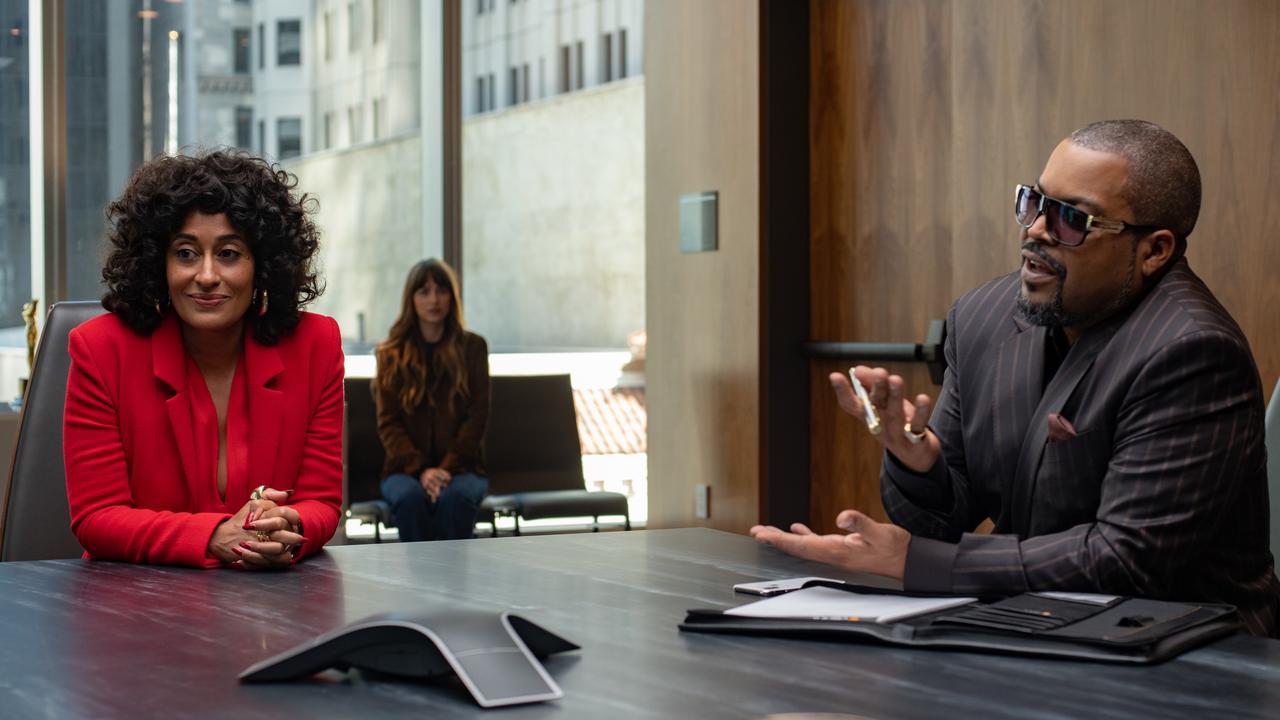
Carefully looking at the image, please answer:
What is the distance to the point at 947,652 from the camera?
1243mm

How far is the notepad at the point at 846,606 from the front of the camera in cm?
133

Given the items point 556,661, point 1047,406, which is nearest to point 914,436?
point 1047,406

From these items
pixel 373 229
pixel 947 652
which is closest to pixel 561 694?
pixel 947 652

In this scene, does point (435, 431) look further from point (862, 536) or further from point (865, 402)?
point (862, 536)

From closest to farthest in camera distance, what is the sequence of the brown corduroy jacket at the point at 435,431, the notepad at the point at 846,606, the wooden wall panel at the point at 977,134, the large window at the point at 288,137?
the notepad at the point at 846,606, the wooden wall panel at the point at 977,134, the brown corduroy jacket at the point at 435,431, the large window at the point at 288,137

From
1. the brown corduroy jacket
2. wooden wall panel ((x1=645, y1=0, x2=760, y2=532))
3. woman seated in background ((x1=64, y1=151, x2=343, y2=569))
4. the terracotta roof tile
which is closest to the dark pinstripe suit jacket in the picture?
woman seated in background ((x1=64, y1=151, x2=343, y2=569))

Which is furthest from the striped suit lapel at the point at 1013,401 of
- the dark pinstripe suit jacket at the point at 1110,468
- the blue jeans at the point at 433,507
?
the blue jeans at the point at 433,507

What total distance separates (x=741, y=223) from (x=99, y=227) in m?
2.75

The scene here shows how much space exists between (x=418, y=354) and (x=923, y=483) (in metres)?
3.18

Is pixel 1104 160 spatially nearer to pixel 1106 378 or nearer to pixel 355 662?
pixel 1106 378

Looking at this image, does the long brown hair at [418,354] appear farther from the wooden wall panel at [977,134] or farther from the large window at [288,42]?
the large window at [288,42]

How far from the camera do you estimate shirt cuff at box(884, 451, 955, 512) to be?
1.96 metres

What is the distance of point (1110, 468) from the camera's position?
1.77m

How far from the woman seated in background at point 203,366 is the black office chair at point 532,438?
3120 millimetres
